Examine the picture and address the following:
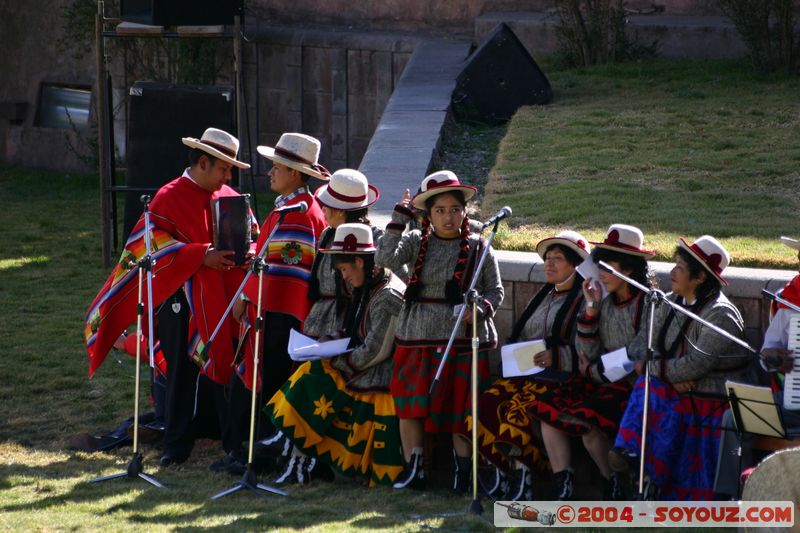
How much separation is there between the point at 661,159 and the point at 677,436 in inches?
203

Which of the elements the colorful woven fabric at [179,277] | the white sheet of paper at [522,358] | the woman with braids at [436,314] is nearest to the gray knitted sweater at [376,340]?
the woman with braids at [436,314]

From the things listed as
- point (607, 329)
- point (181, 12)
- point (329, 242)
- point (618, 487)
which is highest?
point (181, 12)

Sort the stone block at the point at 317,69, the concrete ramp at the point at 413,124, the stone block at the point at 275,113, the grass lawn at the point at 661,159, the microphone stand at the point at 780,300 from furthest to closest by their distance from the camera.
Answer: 1. the stone block at the point at 275,113
2. the stone block at the point at 317,69
3. the concrete ramp at the point at 413,124
4. the grass lawn at the point at 661,159
5. the microphone stand at the point at 780,300

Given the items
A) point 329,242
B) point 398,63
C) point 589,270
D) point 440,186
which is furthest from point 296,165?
point 398,63

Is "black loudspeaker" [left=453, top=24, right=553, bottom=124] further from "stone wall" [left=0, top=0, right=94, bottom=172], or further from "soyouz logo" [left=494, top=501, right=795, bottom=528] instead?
"soyouz logo" [left=494, top=501, right=795, bottom=528]

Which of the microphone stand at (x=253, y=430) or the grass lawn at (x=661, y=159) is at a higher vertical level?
the grass lawn at (x=661, y=159)

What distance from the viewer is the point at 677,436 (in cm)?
605

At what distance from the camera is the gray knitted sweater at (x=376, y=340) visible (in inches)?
263

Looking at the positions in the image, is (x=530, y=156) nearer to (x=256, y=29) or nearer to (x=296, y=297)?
(x=296, y=297)

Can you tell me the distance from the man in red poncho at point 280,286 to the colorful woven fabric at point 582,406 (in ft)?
4.88

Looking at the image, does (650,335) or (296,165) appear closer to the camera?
(650,335)

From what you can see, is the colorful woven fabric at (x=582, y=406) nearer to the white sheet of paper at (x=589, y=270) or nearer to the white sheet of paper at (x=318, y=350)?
the white sheet of paper at (x=589, y=270)

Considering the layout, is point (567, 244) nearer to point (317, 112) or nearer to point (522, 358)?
point (522, 358)

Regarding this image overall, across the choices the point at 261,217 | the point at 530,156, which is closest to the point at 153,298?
the point at 530,156
